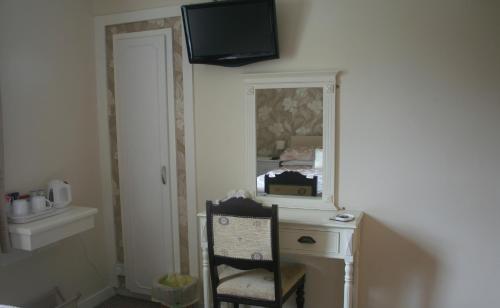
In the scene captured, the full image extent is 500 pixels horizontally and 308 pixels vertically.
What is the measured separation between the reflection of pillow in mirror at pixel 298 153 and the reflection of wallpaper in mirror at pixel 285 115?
0.17ft

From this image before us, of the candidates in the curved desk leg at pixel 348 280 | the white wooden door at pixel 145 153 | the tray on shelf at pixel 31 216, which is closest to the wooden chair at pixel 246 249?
the curved desk leg at pixel 348 280

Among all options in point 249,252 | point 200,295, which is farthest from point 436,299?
point 200,295

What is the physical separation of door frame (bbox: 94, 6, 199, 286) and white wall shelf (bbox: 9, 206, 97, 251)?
556 mm

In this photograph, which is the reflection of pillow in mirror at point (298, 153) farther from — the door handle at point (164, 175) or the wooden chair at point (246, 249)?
the door handle at point (164, 175)

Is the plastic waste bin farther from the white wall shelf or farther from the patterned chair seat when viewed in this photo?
the white wall shelf

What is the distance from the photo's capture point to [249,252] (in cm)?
210

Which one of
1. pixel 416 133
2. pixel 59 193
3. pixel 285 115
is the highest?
pixel 285 115

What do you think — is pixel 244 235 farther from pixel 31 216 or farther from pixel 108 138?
pixel 108 138

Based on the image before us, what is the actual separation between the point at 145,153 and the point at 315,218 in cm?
129

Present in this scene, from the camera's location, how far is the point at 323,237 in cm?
219

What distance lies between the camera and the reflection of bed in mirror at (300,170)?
2.44m

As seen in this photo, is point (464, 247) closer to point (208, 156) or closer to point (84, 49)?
point (208, 156)

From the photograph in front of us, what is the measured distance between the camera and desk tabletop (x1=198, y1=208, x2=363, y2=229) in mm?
2152

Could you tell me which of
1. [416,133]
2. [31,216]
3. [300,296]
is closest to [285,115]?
[416,133]
